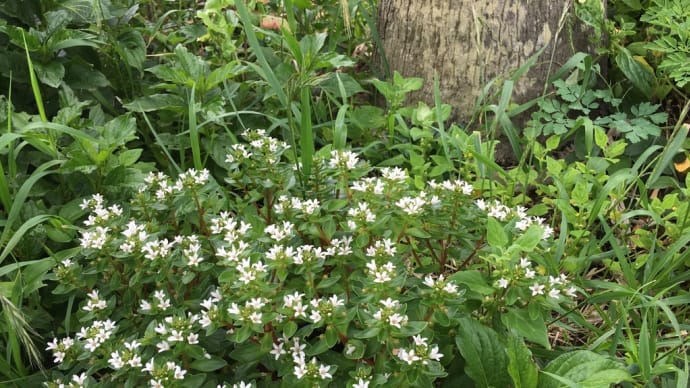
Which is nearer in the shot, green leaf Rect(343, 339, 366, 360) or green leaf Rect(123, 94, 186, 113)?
green leaf Rect(343, 339, 366, 360)

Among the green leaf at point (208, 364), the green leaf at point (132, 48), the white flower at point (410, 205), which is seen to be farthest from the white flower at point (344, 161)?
the green leaf at point (132, 48)

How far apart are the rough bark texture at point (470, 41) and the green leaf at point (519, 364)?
1393 mm

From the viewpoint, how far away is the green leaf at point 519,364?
5.67ft

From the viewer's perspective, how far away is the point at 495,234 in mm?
1811

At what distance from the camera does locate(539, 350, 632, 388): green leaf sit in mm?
1708

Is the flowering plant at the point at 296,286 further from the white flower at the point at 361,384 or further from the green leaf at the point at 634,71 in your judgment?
the green leaf at the point at 634,71

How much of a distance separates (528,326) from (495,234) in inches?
9.6

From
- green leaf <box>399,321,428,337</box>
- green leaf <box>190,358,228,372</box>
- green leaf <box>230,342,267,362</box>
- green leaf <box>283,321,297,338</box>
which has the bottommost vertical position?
green leaf <box>190,358,228,372</box>

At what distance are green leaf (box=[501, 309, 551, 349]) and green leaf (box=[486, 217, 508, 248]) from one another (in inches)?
7.3

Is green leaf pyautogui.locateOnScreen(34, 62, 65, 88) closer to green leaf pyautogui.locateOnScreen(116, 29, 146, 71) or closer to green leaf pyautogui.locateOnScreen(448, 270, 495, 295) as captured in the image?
green leaf pyautogui.locateOnScreen(116, 29, 146, 71)

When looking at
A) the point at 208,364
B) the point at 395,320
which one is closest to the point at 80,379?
the point at 208,364

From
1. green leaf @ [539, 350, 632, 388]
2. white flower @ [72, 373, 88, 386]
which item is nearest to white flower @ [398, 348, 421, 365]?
green leaf @ [539, 350, 632, 388]

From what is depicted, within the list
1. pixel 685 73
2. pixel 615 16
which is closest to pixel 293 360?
pixel 685 73

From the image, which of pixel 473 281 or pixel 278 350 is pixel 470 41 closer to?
pixel 473 281
